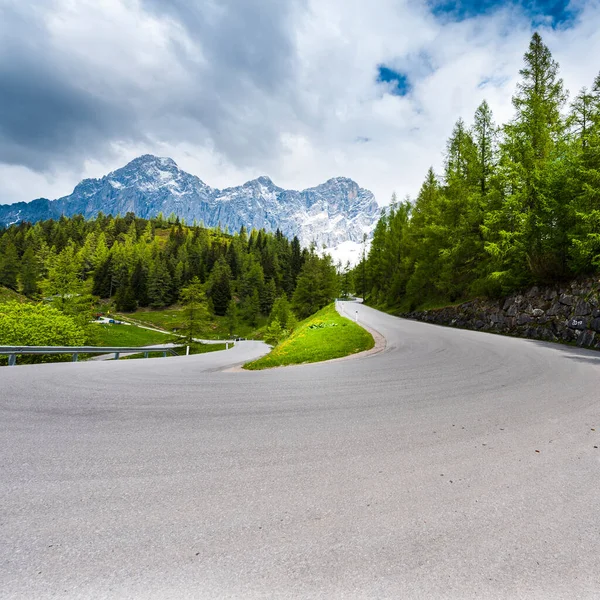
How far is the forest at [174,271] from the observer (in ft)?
197

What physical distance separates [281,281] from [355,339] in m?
108

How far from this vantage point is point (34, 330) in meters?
18.5

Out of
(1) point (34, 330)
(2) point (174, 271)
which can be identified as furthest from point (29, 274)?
(1) point (34, 330)

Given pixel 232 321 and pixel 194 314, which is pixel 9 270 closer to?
pixel 232 321

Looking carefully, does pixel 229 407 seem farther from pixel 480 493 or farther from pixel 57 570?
pixel 480 493

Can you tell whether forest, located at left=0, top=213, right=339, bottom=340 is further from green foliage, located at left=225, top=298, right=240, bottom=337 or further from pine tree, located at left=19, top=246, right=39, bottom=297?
green foliage, located at left=225, top=298, right=240, bottom=337

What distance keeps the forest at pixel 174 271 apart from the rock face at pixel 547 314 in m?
33.8

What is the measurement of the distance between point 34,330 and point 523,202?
103ft

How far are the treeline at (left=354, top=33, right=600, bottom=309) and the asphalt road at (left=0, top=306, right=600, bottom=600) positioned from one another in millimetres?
15034

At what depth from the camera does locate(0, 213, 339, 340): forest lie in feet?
197

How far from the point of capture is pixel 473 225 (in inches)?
993

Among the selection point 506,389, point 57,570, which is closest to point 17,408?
point 57,570

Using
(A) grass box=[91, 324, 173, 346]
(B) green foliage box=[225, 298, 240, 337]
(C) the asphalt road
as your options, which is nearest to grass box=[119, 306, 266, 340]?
(B) green foliage box=[225, 298, 240, 337]

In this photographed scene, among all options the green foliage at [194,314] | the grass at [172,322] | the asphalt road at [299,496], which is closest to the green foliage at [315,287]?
the green foliage at [194,314]
